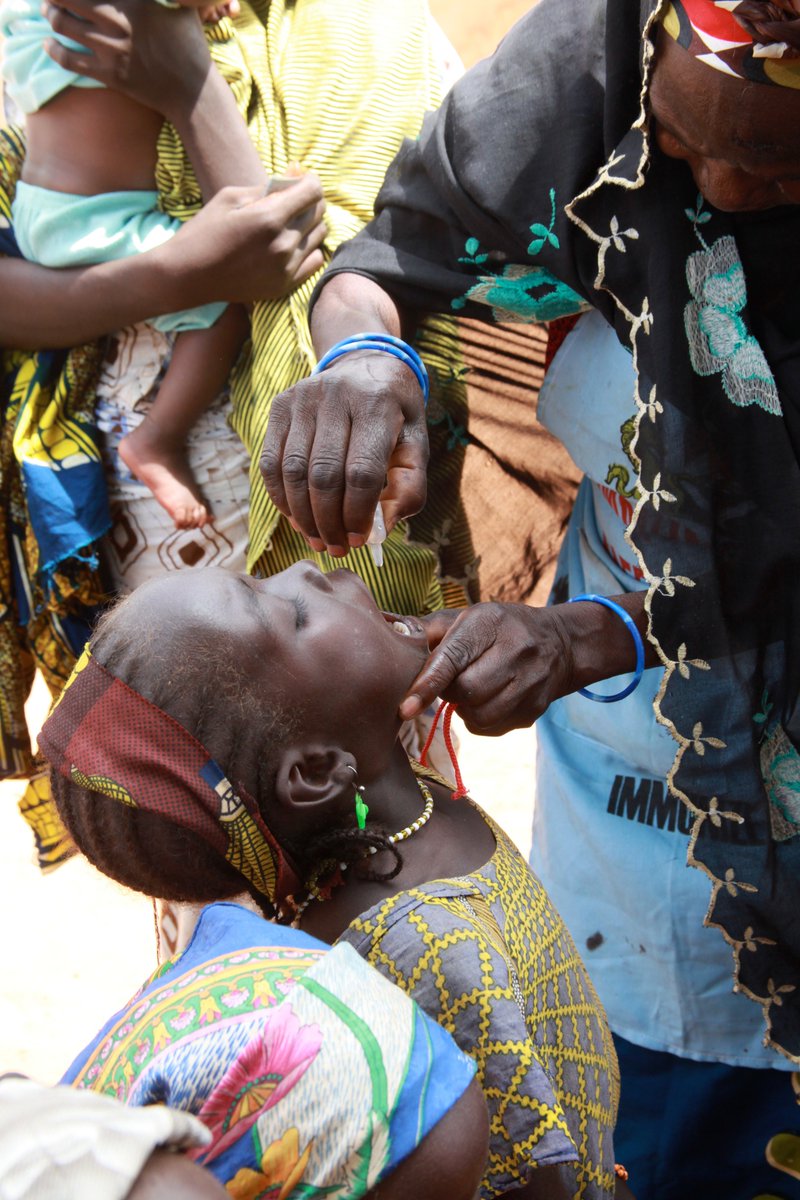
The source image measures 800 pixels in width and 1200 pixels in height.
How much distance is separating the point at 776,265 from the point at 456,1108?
43.3 inches

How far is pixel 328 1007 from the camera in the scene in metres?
1.03

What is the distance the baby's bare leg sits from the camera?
2457mm

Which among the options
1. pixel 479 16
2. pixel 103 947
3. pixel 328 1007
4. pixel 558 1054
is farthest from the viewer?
pixel 479 16

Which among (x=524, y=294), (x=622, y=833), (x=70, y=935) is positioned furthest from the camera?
(x=70, y=935)

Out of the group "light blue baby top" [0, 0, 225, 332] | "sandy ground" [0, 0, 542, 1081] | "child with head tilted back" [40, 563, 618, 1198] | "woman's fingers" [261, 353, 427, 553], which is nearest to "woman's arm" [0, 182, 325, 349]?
"light blue baby top" [0, 0, 225, 332]

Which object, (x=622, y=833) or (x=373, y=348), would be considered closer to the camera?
(x=373, y=348)

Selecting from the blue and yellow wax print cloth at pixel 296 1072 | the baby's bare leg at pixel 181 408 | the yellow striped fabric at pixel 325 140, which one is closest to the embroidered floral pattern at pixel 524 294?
the yellow striped fabric at pixel 325 140

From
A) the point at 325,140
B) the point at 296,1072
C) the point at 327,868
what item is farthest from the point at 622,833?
the point at 325,140

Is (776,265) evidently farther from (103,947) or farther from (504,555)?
(103,947)

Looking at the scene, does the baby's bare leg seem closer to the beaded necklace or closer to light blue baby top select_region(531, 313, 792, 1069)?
light blue baby top select_region(531, 313, 792, 1069)

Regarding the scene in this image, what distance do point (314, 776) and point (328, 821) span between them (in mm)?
63

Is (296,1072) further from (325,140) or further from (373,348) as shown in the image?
(325,140)

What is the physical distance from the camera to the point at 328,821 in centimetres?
160

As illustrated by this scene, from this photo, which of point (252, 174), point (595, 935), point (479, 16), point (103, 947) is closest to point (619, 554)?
point (595, 935)
